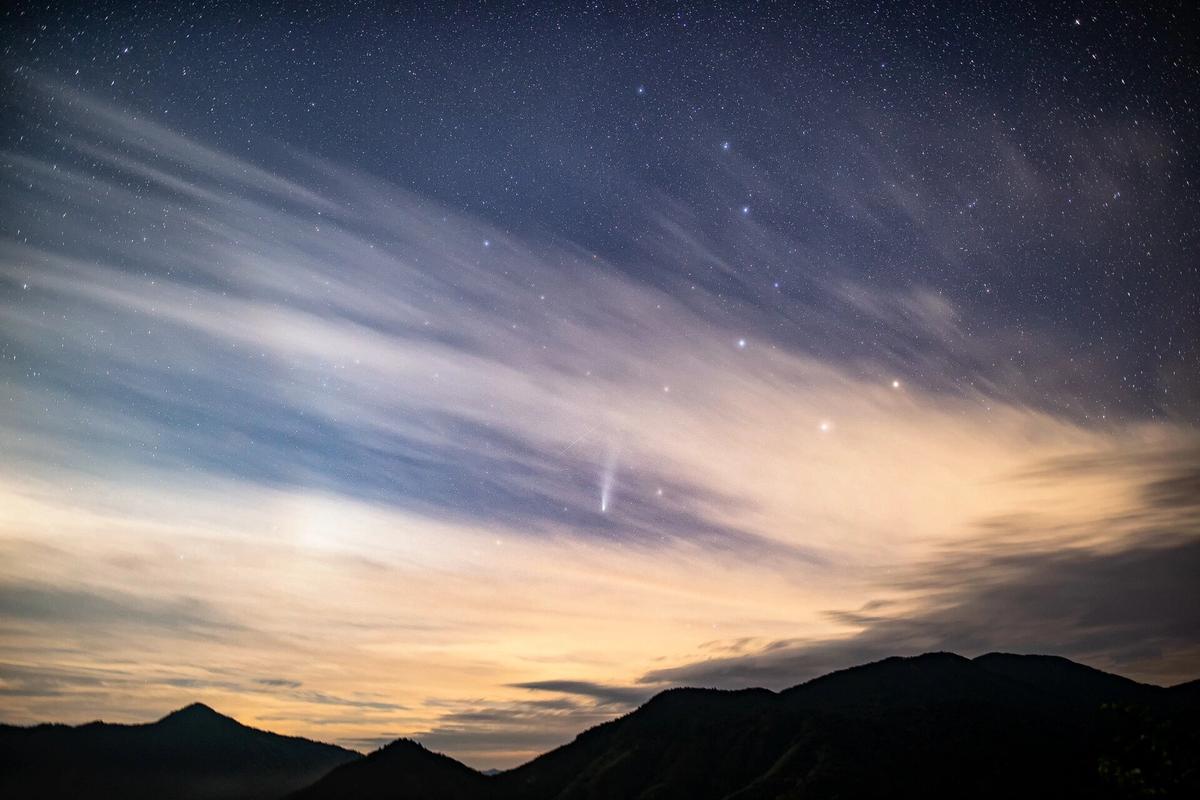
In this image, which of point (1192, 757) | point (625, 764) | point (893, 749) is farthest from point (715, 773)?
point (1192, 757)

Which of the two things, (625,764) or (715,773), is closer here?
(715,773)

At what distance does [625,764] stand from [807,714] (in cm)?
5037

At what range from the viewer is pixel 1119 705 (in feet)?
69.2

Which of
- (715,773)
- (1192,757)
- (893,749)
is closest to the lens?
(1192,757)

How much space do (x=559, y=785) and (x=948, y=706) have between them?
104 metres

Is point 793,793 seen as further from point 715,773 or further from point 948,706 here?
point 948,706

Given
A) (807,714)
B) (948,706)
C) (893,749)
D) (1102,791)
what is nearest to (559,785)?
(807,714)

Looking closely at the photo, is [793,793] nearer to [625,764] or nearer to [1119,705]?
[625,764]

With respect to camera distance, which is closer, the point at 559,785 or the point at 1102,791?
the point at 1102,791

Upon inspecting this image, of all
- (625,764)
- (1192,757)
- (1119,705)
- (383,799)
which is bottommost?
(383,799)

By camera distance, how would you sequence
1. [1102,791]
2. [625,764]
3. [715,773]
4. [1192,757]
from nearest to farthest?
[1192,757]
[1102,791]
[715,773]
[625,764]

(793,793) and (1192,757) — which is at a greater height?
(1192,757)

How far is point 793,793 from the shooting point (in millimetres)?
145375

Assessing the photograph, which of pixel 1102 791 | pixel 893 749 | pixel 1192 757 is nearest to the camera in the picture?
pixel 1192 757
